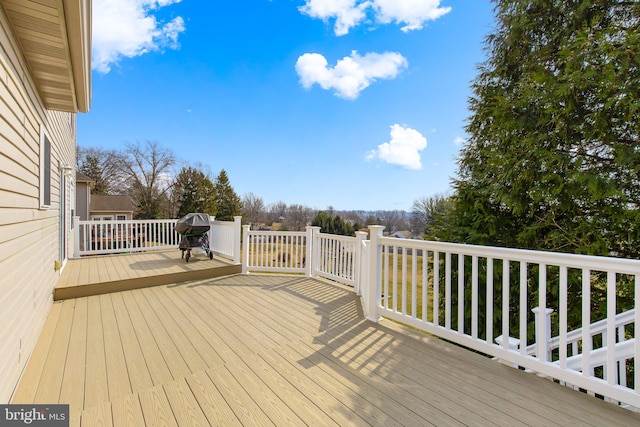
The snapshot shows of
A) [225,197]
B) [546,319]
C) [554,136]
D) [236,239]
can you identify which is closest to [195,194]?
[225,197]

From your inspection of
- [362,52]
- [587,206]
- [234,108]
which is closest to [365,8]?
[362,52]

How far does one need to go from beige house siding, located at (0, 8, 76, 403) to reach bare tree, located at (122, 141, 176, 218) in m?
23.6

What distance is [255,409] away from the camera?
5.56 feet

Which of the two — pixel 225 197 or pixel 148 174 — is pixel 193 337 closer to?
pixel 225 197

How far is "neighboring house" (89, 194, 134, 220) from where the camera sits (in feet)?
62.5

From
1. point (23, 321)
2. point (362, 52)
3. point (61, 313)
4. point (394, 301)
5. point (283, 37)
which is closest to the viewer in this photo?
point (23, 321)

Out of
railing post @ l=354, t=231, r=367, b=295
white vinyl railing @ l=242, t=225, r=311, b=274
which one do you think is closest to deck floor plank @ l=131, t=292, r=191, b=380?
white vinyl railing @ l=242, t=225, r=311, b=274

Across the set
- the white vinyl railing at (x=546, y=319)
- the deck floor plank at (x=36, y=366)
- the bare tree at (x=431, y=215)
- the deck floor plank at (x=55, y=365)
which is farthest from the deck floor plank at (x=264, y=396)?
the bare tree at (x=431, y=215)

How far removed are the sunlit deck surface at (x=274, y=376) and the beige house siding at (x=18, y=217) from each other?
0.28 metres

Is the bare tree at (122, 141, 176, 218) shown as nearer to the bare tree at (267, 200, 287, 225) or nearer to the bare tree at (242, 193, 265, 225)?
the bare tree at (242, 193, 265, 225)

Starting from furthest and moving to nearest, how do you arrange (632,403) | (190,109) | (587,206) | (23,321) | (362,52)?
(190,109) < (362,52) < (587,206) < (23,321) < (632,403)

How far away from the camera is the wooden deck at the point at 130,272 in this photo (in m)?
4.11

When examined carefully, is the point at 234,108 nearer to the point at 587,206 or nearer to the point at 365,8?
the point at 365,8

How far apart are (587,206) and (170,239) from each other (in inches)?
348
